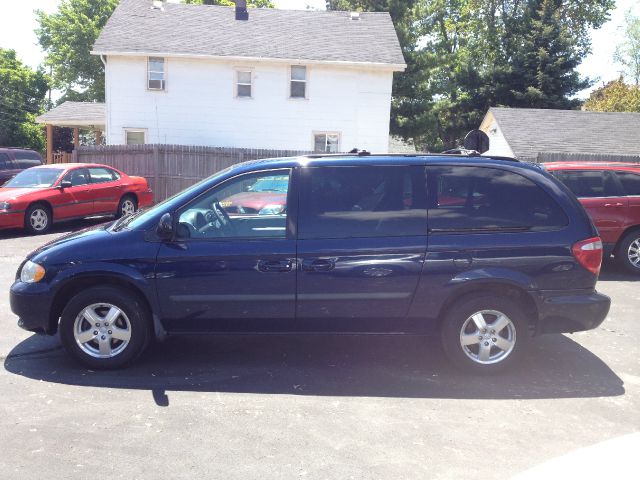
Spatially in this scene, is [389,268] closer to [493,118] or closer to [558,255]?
[558,255]

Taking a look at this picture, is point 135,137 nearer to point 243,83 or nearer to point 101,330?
point 243,83

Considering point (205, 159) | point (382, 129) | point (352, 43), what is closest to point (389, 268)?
point (205, 159)

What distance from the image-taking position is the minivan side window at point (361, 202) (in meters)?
5.18

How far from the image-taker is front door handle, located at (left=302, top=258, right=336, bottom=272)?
512 centimetres

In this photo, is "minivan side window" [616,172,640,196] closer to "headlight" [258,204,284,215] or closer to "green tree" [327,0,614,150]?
"headlight" [258,204,284,215]

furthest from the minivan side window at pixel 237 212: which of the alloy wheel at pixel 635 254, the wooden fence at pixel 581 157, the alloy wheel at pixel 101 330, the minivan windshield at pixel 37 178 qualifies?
the wooden fence at pixel 581 157

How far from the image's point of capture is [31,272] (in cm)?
525

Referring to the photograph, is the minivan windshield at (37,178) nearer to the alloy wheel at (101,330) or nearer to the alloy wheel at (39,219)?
the alloy wheel at (39,219)

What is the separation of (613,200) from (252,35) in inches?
642

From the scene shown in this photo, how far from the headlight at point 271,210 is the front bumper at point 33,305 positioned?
6.30ft

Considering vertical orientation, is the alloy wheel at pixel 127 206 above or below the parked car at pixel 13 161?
below

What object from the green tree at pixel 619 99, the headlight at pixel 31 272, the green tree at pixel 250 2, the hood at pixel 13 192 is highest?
the green tree at pixel 250 2

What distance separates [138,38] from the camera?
2186cm

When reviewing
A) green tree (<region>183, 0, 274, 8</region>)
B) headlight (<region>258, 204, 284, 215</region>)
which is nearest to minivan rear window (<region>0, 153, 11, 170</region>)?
headlight (<region>258, 204, 284, 215</region>)
